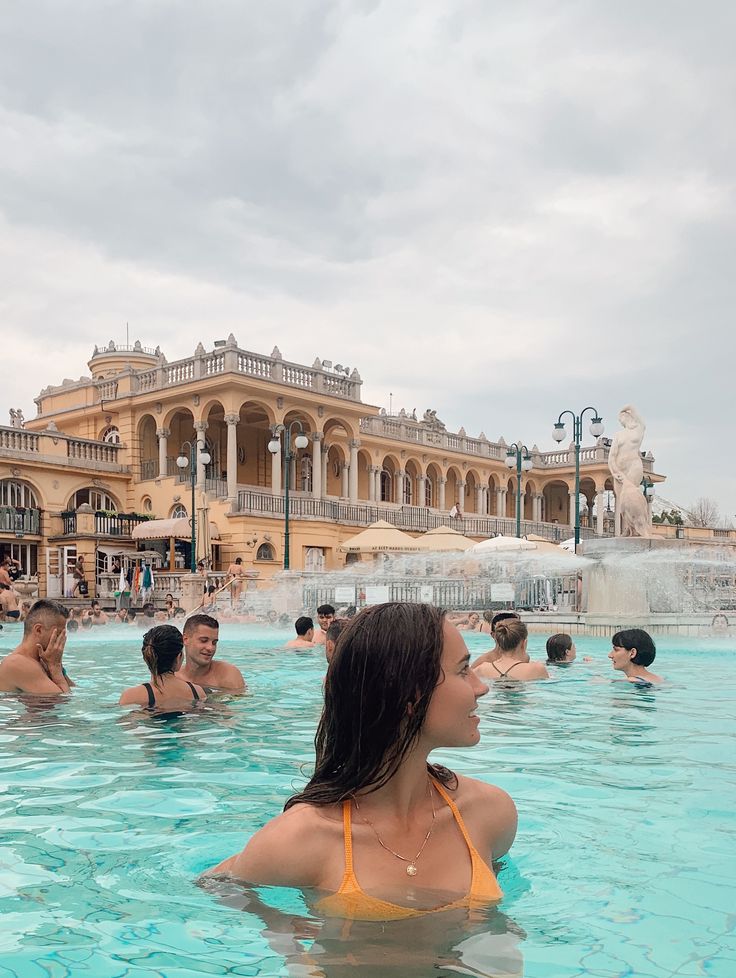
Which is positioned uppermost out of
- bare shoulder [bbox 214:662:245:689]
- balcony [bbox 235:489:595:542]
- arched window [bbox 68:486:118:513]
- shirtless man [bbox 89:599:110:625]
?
arched window [bbox 68:486:118:513]

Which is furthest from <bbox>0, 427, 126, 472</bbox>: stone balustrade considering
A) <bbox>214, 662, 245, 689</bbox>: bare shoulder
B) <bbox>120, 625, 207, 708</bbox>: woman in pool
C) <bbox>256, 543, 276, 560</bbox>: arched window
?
<bbox>120, 625, 207, 708</bbox>: woman in pool

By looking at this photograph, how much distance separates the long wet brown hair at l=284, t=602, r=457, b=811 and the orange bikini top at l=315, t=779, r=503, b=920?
0.15 m

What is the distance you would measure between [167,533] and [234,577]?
7932mm

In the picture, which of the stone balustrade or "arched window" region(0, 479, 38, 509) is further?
the stone balustrade

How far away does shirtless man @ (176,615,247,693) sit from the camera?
299 inches

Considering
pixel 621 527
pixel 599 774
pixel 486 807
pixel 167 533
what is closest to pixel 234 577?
pixel 167 533

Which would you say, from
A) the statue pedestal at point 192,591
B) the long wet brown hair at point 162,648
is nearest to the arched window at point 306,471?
the statue pedestal at point 192,591

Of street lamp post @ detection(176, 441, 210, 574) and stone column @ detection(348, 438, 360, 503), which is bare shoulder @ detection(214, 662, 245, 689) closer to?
street lamp post @ detection(176, 441, 210, 574)

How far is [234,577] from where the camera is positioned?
27438 mm

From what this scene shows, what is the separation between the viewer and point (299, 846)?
2.66 metres

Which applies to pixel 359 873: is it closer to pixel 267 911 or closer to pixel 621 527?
pixel 267 911

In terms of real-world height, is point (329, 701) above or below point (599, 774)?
above

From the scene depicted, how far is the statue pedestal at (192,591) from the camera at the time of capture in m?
27.1

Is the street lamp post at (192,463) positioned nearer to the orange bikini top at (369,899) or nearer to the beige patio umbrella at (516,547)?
the beige patio umbrella at (516,547)
